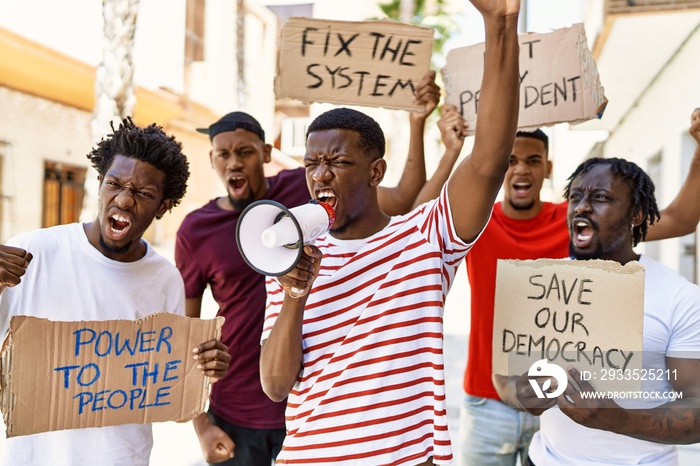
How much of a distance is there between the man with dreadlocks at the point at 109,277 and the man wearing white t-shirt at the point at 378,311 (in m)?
0.41

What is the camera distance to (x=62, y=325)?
1.99 metres

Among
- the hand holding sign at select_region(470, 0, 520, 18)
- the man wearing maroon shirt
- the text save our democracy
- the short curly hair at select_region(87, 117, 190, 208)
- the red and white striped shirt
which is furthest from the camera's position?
the man wearing maroon shirt

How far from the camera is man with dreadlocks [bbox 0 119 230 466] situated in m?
2.07

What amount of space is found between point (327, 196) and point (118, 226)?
734 mm

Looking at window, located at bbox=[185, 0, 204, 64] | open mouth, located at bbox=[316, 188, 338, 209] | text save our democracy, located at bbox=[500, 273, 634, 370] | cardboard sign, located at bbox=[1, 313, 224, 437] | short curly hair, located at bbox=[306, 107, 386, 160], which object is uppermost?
window, located at bbox=[185, 0, 204, 64]

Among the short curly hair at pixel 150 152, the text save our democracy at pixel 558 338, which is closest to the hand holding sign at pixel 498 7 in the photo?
the text save our democracy at pixel 558 338

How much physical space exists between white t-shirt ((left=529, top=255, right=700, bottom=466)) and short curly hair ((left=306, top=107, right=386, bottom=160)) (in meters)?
0.92

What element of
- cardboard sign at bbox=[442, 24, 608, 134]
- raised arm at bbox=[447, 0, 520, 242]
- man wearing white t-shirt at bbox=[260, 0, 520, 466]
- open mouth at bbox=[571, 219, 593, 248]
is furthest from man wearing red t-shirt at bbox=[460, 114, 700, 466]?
raised arm at bbox=[447, 0, 520, 242]

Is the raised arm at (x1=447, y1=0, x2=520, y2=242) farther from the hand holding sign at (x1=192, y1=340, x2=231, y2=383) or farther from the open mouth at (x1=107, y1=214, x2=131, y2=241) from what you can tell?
the open mouth at (x1=107, y1=214, x2=131, y2=241)

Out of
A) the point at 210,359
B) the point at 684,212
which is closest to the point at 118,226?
the point at 210,359

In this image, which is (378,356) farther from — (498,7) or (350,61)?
(350,61)

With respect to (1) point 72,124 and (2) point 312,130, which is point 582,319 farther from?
(1) point 72,124

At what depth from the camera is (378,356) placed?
183cm

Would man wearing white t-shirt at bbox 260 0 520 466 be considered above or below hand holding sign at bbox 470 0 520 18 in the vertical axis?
below
